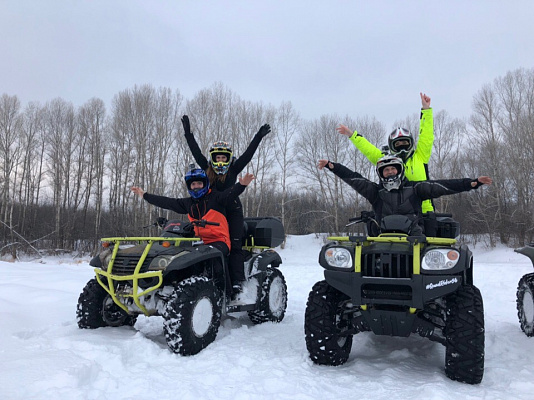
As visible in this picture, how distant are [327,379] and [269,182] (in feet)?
88.7

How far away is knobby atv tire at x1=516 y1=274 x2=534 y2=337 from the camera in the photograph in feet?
14.9

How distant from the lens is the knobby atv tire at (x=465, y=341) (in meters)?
2.94

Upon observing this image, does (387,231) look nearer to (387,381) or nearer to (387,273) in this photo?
(387,273)

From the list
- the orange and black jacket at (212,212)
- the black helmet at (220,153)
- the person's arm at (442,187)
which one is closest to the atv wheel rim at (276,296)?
the orange and black jacket at (212,212)

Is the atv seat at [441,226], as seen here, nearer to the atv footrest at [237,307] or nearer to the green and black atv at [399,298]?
the green and black atv at [399,298]

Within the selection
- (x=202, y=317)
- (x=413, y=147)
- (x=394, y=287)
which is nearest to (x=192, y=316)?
(x=202, y=317)

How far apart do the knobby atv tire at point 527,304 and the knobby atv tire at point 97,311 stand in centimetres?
479

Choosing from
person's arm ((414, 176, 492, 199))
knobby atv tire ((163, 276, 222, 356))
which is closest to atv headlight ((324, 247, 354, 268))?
person's arm ((414, 176, 492, 199))

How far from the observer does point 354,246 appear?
134 inches

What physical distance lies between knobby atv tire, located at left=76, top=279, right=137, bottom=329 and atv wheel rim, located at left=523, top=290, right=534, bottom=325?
4799 millimetres

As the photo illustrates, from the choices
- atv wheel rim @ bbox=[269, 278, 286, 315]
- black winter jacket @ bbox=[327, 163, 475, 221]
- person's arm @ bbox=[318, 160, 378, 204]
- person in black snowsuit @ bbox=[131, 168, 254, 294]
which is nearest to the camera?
black winter jacket @ bbox=[327, 163, 475, 221]

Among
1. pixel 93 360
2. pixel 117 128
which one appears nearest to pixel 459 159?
pixel 117 128

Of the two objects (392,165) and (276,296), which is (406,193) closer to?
(392,165)

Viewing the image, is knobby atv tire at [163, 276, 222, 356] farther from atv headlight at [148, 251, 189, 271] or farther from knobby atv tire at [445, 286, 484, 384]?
knobby atv tire at [445, 286, 484, 384]
